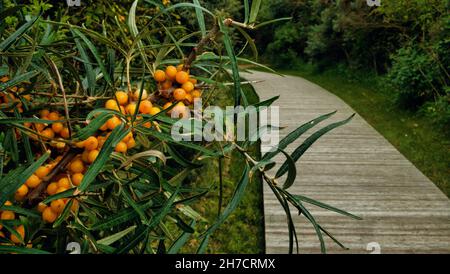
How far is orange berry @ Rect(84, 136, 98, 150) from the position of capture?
2.35ft

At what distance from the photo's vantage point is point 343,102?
9.30m

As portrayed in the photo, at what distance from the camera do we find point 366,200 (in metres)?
4.22

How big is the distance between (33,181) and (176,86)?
0.96ft

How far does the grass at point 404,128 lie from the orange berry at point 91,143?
4.47 meters

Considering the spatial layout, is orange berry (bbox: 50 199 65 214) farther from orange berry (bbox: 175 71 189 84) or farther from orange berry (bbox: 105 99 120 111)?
orange berry (bbox: 175 71 189 84)

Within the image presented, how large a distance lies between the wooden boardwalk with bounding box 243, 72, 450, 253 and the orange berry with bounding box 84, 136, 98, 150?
9.02 feet

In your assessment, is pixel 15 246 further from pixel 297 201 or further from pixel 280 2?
pixel 280 2

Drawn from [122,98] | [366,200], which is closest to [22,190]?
[122,98]

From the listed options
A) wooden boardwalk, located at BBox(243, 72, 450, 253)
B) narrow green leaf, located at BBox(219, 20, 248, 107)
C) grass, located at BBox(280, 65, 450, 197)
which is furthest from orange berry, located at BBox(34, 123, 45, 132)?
grass, located at BBox(280, 65, 450, 197)

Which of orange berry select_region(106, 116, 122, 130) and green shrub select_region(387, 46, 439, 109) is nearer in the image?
orange berry select_region(106, 116, 122, 130)

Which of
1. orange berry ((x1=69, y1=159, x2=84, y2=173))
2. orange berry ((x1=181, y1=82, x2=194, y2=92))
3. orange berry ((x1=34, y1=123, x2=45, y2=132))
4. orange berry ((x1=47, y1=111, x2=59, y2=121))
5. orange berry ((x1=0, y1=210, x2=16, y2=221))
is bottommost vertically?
orange berry ((x1=0, y1=210, x2=16, y2=221))
